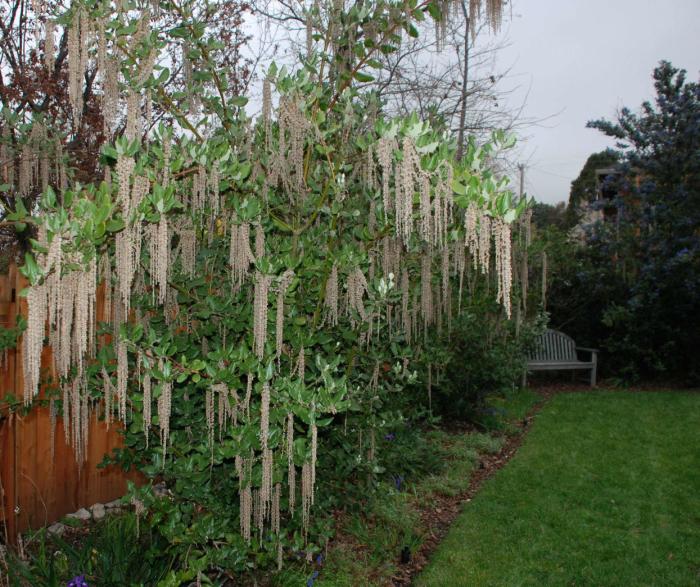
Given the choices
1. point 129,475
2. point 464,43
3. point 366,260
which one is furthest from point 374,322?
point 464,43

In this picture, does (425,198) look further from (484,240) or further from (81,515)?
(81,515)

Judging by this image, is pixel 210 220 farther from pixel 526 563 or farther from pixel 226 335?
pixel 526 563

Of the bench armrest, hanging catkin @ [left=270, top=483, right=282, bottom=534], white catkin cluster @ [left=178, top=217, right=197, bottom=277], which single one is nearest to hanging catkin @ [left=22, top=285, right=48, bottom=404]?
white catkin cluster @ [left=178, top=217, right=197, bottom=277]

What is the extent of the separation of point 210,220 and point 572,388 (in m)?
10.2

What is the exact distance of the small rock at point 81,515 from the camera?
4645 mm

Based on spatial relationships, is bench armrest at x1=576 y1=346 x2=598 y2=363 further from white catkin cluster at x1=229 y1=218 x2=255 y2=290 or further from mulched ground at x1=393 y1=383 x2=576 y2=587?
white catkin cluster at x1=229 y1=218 x2=255 y2=290

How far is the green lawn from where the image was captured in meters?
4.45

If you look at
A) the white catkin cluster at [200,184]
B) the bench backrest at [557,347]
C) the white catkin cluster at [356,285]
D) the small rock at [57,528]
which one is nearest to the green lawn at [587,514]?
→ the white catkin cluster at [356,285]

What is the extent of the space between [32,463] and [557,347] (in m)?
10.5

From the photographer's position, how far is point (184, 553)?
3.35 metres

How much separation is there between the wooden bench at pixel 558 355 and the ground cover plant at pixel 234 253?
8.38 metres

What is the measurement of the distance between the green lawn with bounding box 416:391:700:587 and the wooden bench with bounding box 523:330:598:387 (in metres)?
2.98

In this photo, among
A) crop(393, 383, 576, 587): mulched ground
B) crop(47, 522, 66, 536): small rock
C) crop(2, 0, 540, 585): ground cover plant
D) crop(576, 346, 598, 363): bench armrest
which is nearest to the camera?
crop(2, 0, 540, 585): ground cover plant

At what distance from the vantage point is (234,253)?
2979 millimetres
